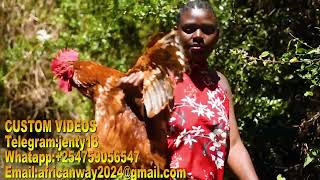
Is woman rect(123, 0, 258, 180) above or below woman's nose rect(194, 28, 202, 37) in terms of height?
below

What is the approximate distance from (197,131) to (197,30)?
0.89 ft

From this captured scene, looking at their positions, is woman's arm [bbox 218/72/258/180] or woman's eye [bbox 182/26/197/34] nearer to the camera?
woman's eye [bbox 182/26/197/34]

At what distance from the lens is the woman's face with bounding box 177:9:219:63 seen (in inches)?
65.2

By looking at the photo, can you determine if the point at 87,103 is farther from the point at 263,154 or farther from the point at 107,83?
the point at 107,83

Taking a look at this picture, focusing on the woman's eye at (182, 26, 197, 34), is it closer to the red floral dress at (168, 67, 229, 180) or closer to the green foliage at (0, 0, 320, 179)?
the red floral dress at (168, 67, 229, 180)

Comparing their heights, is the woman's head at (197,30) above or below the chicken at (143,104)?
above

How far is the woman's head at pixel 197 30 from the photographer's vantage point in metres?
1.66

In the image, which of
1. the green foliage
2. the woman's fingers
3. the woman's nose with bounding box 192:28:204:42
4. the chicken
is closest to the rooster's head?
the chicken

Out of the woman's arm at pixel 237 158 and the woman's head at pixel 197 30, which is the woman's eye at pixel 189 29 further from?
the woman's arm at pixel 237 158

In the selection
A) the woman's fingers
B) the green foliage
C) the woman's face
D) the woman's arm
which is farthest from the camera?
the green foliage

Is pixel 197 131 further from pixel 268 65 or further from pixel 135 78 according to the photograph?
pixel 268 65

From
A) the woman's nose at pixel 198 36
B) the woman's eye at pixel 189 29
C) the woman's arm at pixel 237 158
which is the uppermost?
the woman's eye at pixel 189 29

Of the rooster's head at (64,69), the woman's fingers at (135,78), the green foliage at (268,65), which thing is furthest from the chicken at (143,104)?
the green foliage at (268,65)

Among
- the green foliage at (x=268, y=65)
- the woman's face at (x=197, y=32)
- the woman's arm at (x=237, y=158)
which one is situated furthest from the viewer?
the green foliage at (x=268, y=65)
